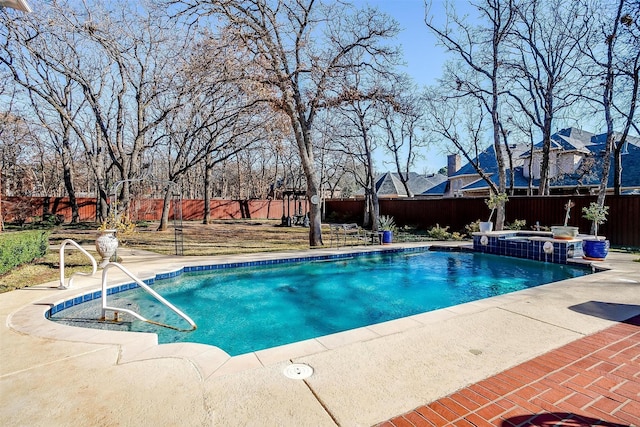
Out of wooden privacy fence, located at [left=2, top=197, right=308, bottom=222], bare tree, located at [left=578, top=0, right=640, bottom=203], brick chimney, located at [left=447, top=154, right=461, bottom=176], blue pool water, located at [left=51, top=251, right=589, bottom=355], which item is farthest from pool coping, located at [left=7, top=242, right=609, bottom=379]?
brick chimney, located at [left=447, top=154, right=461, bottom=176]

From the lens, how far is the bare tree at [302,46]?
357 inches

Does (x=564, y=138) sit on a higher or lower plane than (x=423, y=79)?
lower

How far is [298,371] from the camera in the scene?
2.54 m

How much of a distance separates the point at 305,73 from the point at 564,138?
1688 cm

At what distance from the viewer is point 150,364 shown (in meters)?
2.67

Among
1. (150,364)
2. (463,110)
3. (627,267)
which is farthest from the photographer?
(463,110)

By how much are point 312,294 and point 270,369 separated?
385cm

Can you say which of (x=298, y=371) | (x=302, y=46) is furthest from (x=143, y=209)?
(x=298, y=371)

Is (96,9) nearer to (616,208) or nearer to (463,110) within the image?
(463,110)

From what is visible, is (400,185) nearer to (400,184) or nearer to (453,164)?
(400,184)

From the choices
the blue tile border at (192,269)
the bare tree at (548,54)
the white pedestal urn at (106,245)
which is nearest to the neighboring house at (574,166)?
the bare tree at (548,54)

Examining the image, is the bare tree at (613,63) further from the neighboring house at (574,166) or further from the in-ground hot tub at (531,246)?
the neighboring house at (574,166)

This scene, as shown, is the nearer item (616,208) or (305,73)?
(305,73)

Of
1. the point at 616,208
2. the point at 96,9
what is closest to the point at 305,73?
the point at 96,9
